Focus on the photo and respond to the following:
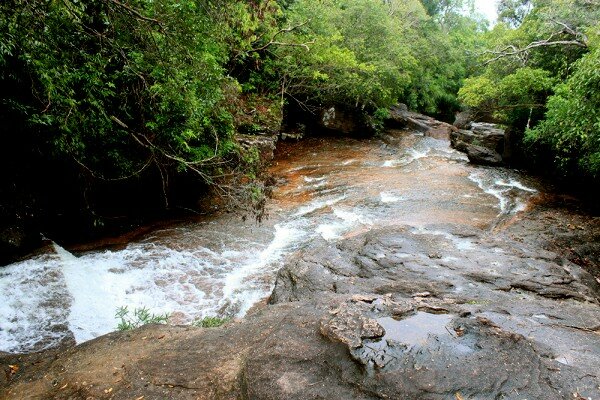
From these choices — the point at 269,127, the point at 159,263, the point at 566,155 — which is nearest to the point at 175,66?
the point at 159,263

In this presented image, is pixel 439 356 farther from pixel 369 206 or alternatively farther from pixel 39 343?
pixel 369 206

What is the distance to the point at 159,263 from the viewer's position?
7.04 metres

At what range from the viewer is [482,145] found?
17.8 m

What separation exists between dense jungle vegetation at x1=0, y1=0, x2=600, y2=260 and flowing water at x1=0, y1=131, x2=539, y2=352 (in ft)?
3.39

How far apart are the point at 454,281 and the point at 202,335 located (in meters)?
3.44

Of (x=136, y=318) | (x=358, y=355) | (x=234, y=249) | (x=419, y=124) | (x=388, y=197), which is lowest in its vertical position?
(x=136, y=318)

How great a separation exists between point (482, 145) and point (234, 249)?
576 inches

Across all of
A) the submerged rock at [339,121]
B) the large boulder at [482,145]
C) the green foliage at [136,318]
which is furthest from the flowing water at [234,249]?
the submerged rock at [339,121]

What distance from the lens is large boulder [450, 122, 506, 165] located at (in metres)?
16.2

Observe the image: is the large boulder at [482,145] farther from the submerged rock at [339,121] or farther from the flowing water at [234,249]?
the submerged rock at [339,121]

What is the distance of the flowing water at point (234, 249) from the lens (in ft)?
17.9

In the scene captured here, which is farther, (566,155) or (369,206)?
(566,155)

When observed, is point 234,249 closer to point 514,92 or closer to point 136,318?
point 136,318

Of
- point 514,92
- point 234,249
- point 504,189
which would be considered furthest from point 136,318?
point 514,92
